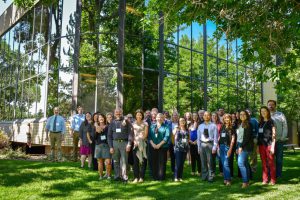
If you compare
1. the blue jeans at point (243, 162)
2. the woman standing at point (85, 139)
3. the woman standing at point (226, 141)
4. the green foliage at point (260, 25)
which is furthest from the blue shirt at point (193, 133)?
the green foliage at point (260, 25)

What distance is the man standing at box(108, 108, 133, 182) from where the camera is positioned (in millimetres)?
9023

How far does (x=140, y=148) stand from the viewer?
9.30 m

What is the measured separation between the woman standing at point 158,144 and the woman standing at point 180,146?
12.6 inches

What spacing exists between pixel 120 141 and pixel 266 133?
3.64 m

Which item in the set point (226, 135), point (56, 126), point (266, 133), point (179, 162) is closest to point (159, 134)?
point (179, 162)

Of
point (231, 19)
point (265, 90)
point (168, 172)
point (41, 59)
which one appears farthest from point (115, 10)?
point (265, 90)

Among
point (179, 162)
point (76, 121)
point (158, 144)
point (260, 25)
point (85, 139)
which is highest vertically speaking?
point (260, 25)

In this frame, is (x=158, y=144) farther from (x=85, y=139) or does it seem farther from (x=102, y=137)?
(x=85, y=139)

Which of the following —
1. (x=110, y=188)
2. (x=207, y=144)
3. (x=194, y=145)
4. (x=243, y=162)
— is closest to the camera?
(x=110, y=188)

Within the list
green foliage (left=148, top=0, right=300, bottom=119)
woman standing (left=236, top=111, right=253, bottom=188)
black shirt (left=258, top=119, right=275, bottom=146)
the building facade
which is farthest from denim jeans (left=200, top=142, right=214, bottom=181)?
the building facade

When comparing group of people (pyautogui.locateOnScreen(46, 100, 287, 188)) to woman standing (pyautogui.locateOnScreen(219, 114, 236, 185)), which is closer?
group of people (pyautogui.locateOnScreen(46, 100, 287, 188))

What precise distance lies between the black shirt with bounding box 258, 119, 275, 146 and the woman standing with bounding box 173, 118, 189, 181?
1.92m

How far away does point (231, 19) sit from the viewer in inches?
285

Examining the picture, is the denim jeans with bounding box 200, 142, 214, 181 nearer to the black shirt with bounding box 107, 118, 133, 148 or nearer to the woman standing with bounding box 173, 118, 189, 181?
the woman standing with bounding box 173, 118, 189, 181
